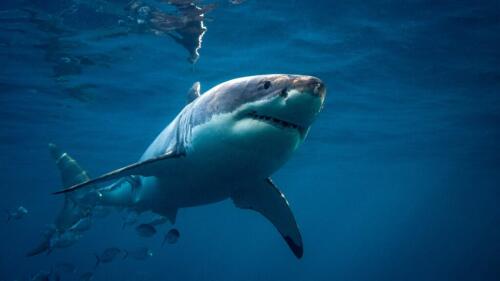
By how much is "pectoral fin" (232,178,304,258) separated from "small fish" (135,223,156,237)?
5.83 m

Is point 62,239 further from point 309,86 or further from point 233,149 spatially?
point 309,86

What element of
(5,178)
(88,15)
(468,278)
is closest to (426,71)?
(88,15)

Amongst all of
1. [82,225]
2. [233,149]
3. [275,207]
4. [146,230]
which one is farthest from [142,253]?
[233,149]

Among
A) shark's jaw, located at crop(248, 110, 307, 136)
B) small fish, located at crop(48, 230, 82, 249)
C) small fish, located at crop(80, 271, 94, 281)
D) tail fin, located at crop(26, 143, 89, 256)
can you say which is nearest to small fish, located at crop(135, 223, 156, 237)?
small fish, located at crop(48, 230, 82, 249)

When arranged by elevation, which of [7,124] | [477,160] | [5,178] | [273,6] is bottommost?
[5,178]

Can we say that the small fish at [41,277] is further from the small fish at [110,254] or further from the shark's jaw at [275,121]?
the shark's jaw at [275,121]

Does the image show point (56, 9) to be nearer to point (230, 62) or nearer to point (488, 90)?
point (230, 62)

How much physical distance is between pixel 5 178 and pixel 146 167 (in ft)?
168

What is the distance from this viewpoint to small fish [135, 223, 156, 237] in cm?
1095

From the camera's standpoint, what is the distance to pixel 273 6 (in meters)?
12.4

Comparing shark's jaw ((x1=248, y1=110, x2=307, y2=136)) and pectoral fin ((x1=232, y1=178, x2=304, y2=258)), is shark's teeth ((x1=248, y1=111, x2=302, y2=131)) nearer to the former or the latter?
shark's jaw ((x1=248, y1=110, x2=307, y2=136))

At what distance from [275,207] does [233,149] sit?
7.71ft

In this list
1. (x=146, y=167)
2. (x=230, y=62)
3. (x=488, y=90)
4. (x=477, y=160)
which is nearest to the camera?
(x=146, y=167)

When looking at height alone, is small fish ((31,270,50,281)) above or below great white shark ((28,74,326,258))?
below
